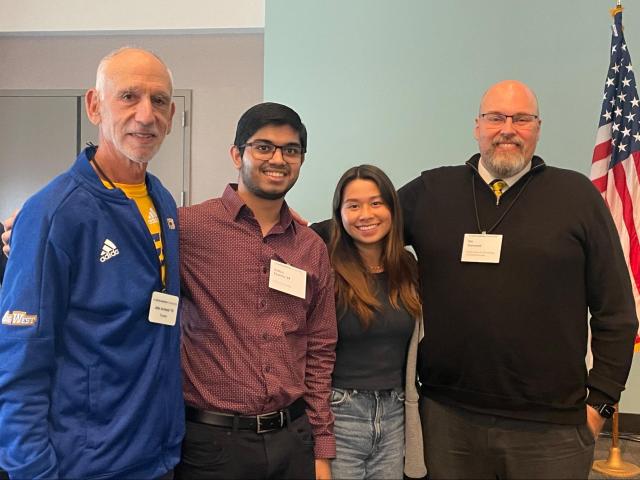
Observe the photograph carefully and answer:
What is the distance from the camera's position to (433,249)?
2184 mm

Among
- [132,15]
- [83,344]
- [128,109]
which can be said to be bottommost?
[83,344]

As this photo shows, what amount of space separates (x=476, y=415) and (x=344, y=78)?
2.93 metres

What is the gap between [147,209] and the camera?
5.49 ft

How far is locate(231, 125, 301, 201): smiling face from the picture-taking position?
187cm

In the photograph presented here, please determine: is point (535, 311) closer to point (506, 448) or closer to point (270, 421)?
point (506, 448)

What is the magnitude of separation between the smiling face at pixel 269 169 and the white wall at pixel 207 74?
342 cm

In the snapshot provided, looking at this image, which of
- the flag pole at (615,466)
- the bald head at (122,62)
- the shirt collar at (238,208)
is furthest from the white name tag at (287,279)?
the flag pole at (615,466)

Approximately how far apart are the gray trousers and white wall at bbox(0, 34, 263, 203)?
362cm

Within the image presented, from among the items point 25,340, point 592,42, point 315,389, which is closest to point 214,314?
point 315,389

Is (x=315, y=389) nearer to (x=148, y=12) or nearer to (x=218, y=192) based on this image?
(x=218, y=192)

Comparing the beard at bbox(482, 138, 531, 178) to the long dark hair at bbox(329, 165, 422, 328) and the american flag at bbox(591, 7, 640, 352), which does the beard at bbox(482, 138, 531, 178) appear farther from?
the american flag at bbox(591, 7, 640, 352)

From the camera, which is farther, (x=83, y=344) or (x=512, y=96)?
(x=512, y=96)

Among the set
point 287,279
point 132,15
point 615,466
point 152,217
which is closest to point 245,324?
point 287,279

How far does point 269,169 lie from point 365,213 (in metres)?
0.45
